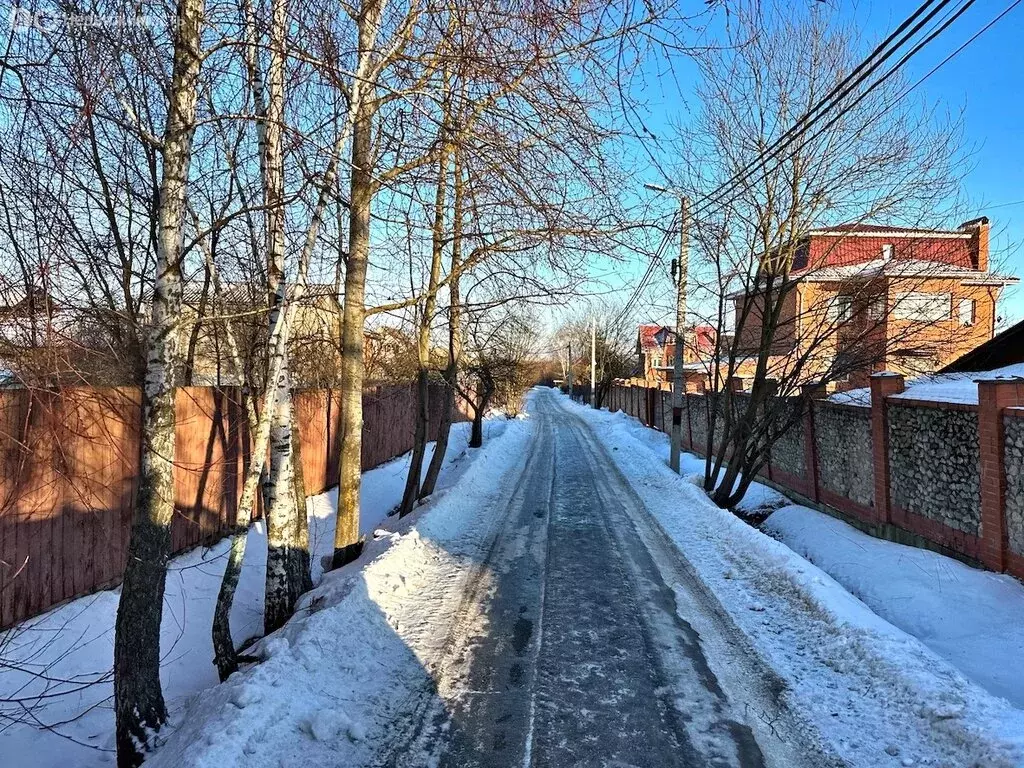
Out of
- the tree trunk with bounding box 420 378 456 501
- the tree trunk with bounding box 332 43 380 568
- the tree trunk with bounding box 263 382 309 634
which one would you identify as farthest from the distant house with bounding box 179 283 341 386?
the tree trunk with bounding box 420 378 456 501

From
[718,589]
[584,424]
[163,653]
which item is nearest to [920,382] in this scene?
[718,589]

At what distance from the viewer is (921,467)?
26.3ft

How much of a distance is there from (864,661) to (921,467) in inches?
186

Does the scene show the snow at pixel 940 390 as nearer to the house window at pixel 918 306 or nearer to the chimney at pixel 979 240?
the house window at pixel 918 306

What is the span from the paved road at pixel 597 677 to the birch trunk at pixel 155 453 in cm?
190

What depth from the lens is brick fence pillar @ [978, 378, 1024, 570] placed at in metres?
6.25

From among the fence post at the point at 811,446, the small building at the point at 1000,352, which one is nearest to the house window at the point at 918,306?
the fence post at the point at 811,446

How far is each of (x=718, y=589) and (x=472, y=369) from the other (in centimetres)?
1213

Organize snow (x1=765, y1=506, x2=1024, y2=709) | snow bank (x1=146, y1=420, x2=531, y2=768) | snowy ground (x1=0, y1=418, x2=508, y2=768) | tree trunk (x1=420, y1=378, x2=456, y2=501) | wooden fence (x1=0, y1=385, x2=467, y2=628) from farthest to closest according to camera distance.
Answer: tree trunk (x1=420, y1=378, x2=456, y2=501)
wooden fence (x1=0, y1=385, x2=467, y2=628)
snow (x1=765, y1=506, x2=1024, y2=709)
snowy ground (x1=0, y1=418, x2=508, y2=768)
snow bank (x1=146, y1=420, x2=531, y2=768)

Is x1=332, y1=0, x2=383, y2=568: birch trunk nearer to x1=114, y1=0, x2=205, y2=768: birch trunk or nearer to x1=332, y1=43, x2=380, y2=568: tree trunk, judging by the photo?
x1=332, y1=43, x2=380, y2=568: tree trunk

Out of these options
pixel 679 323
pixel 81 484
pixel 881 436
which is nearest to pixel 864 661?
pixel 881 436

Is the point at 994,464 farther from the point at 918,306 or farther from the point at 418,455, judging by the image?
the point at 418,455

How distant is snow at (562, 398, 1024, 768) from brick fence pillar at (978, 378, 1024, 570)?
0.40m

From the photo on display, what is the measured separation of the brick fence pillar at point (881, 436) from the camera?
29.2ft
